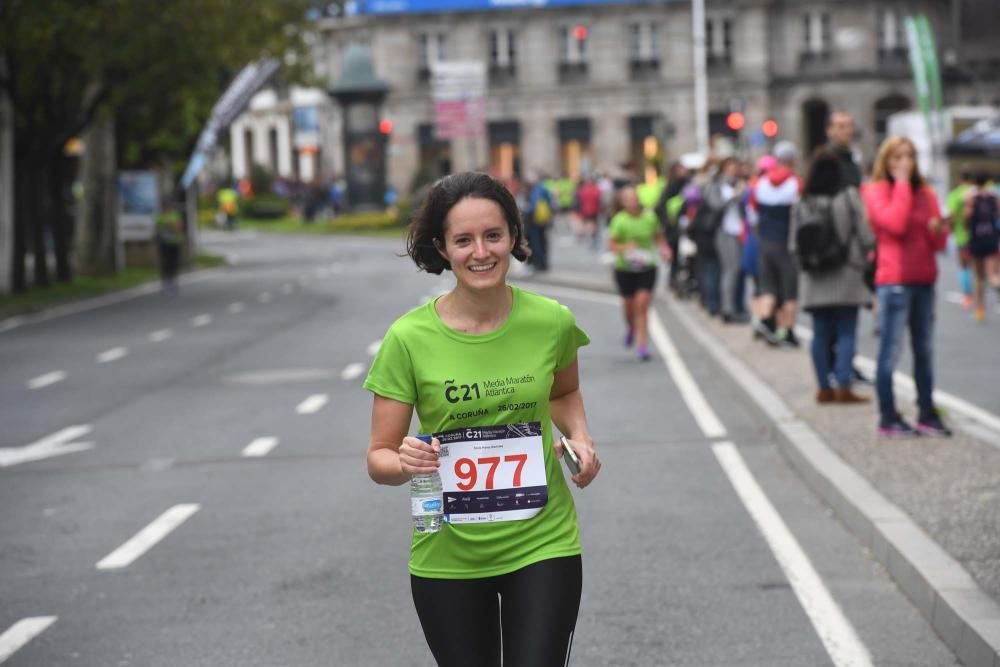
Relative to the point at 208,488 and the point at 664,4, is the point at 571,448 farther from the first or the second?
the point at 664,4

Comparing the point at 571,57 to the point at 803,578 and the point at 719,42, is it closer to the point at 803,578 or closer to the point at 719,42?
the point at 719,42

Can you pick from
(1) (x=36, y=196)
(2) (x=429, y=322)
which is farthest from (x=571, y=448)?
(1) (x=36, y=196)

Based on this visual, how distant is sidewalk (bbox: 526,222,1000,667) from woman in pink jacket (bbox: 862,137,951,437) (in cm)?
A: 38

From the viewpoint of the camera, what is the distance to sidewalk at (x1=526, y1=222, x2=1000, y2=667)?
251 inches

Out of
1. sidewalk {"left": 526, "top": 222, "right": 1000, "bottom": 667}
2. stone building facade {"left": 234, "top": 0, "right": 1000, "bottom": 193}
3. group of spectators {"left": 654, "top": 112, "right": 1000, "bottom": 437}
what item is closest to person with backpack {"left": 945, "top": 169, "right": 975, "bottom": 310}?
group of spectators {"left": 654, "top": 112, "right": 1000, "bottom": 437}

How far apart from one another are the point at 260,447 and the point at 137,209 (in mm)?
33412

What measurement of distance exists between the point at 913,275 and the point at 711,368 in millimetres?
6126

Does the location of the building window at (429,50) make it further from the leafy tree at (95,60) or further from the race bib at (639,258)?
the race bib at (639,258)

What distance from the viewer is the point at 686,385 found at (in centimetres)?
1526

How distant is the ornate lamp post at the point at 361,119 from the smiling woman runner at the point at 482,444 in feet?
183

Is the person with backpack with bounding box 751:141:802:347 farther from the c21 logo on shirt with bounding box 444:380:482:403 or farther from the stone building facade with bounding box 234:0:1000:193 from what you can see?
the stone building facade with bounding box 234:0:1000:193

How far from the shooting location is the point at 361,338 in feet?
69.7

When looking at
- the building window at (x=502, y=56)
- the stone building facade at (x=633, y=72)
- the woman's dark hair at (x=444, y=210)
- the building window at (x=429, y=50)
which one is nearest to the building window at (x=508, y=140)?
the stone building facade at (x=633, y=72)

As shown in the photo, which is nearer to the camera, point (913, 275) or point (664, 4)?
point (913, 275)
